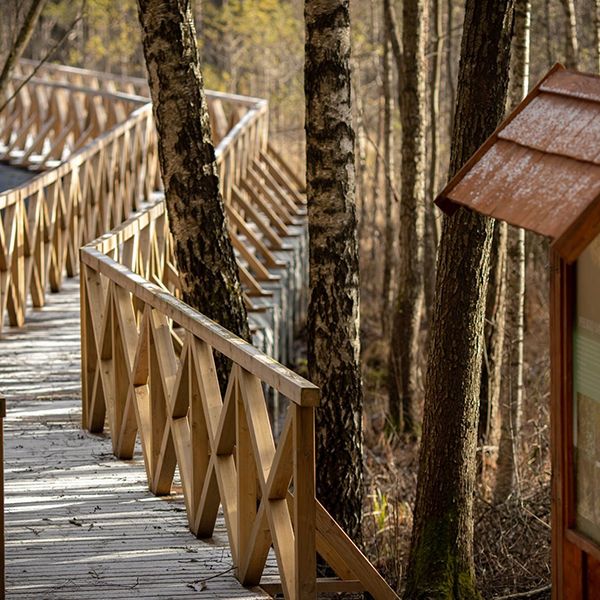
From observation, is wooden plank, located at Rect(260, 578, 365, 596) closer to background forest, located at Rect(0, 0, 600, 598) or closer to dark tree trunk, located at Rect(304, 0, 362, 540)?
background forest, located at Rect(0, 0, 600, 598)

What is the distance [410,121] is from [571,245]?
8.73m

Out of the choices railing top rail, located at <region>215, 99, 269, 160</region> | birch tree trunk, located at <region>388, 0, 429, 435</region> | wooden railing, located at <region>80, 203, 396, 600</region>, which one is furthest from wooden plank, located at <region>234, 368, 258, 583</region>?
railing top rail, located at <region>215, 99, 269, 160</region>

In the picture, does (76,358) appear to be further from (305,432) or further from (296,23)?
(296,23)

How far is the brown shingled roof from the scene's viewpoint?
3.47 metres

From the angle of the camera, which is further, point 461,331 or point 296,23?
point 296,23

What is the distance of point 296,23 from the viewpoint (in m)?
25.5

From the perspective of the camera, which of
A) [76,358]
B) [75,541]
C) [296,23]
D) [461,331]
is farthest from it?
[296,23]

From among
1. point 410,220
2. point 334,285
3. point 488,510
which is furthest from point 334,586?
point 410,220

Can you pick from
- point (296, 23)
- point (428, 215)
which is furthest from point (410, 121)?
point (296, 23)

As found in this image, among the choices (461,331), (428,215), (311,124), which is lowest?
(428,215)

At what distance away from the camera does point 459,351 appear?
602 centimetres

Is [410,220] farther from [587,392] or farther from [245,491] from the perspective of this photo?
[587,392]

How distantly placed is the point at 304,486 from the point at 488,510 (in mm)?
3976

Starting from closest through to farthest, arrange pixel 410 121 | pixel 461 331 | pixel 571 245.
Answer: pixel 571 245 → pixel 461 331 → pixel 410 121
